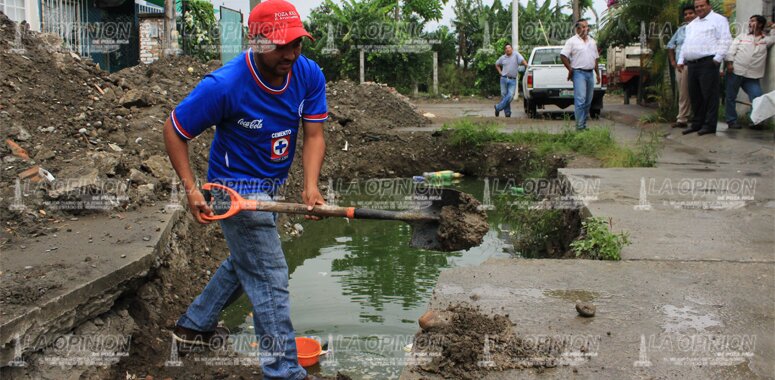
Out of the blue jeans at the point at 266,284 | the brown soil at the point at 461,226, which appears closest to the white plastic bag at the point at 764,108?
the brown soil at the point at 461,226

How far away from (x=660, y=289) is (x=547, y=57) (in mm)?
14667

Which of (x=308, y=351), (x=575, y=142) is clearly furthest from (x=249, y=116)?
(x=575, y=142)

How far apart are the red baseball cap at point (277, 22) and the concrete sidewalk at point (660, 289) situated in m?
1.61

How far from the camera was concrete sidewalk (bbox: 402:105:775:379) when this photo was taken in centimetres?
313

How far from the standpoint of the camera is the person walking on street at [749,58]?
34.0 ft

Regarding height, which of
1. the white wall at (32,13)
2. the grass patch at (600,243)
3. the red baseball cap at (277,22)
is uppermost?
the white wall at (32,13)

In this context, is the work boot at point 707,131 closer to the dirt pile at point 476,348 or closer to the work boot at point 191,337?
the dirt pile at point 476,348

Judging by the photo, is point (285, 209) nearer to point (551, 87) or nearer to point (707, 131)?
point (707, 131)

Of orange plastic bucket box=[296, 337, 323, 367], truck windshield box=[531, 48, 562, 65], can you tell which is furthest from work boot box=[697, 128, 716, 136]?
orange plastic bucket box=[296, 337, 323, 367]

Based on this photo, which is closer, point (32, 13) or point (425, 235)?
point (425, 235)

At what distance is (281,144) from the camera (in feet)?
11.8

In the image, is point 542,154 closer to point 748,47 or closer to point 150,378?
point 748,47

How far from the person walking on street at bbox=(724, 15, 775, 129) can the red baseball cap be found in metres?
8.98

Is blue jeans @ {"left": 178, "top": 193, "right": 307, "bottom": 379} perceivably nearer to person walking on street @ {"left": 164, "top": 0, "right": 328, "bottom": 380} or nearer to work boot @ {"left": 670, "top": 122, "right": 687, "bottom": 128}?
person walking on street @ {"left": 164, "top": 0, "right": 328, "bottom": 380}
